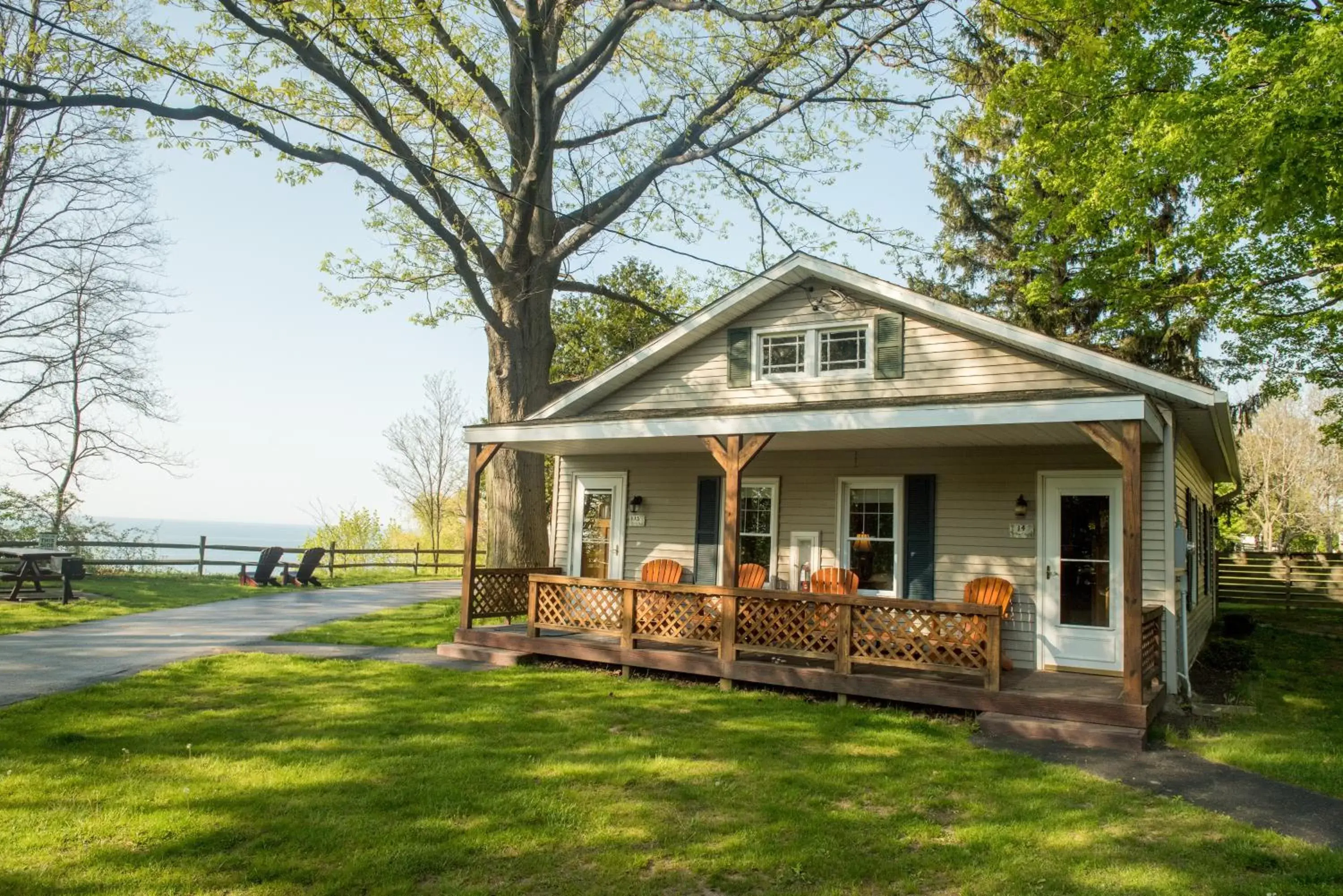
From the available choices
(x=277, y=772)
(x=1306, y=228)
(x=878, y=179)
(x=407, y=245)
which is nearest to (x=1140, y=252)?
(x=1306, y=228)

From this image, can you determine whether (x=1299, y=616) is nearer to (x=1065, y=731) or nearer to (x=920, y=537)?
(x=920, y=537)

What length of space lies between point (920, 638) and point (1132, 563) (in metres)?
2.06

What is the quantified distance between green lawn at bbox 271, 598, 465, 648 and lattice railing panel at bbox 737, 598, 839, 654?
4700 millimetres

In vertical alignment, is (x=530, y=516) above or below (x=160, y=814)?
above

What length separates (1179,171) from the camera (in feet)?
40.3

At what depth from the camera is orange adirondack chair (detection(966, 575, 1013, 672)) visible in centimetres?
969

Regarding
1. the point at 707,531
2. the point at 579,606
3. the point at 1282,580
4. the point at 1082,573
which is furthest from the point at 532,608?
the point at 1282,580

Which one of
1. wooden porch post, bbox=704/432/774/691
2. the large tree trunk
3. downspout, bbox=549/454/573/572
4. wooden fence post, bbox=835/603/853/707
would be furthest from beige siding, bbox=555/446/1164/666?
the large tree trunk

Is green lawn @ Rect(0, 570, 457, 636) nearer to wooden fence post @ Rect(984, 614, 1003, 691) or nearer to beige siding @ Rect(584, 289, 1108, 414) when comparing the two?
beige siding @ Rect(584, 289, 1108, 414)

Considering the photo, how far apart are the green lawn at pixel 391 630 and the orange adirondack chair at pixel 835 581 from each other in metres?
5.05

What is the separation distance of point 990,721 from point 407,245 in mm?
14347

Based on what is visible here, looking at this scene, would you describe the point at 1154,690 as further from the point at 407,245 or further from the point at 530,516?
the point at 407,245

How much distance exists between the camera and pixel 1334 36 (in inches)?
386

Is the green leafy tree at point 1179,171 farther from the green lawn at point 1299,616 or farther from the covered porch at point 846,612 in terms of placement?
the covered porch at point 846,612
